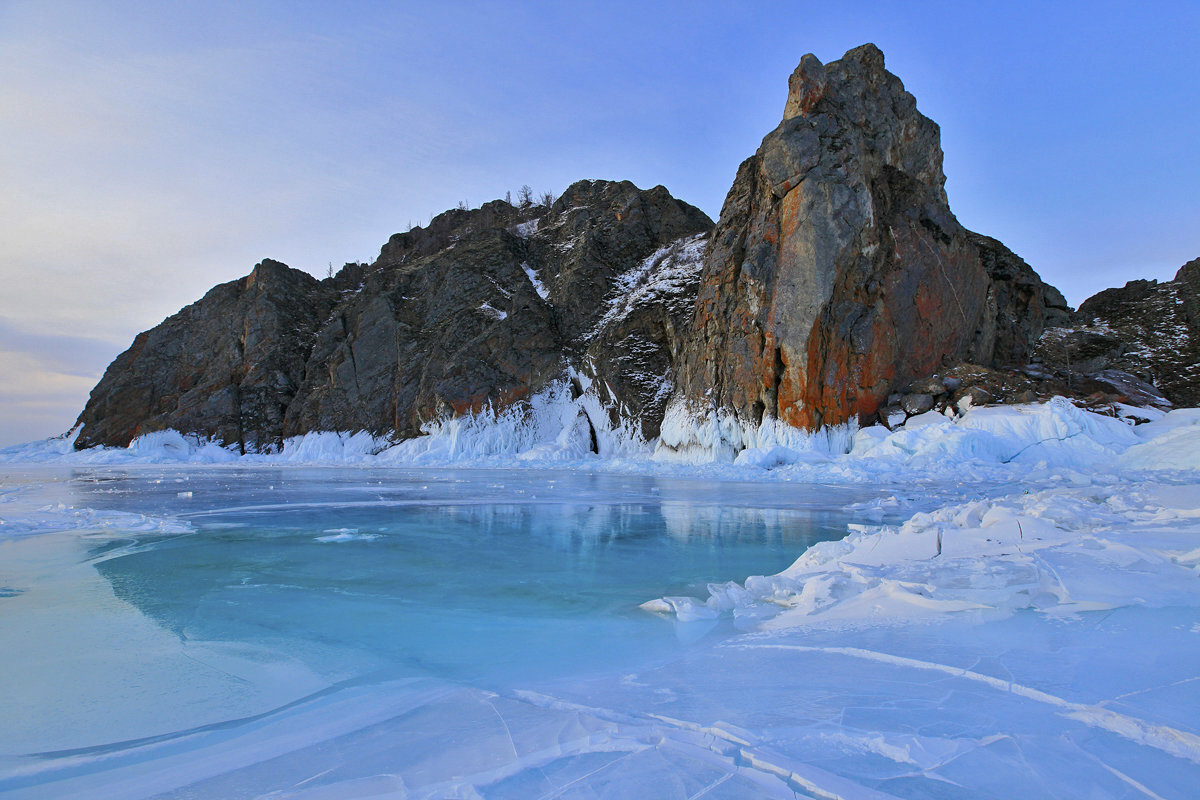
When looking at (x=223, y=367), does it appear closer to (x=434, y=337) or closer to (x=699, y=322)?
(x=434, y=337)

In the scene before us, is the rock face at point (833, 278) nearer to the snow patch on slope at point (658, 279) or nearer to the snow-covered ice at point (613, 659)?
the snow patch on slope at point (658, 279)

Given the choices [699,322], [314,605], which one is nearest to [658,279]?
[699,322]

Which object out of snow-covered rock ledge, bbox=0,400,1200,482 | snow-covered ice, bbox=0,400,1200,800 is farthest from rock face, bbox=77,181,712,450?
snow-covered ice, bbox=0,400,1200,800

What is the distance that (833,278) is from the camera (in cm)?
2359

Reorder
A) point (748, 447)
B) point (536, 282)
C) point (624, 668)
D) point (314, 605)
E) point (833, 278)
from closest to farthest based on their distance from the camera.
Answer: point (624, 668) → point (314, 605) → point (833, 278) → point (748, 447) → point (536, 282)

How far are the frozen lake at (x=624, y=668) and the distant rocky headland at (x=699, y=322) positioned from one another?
17.7 metres

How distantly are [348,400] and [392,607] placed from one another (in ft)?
121

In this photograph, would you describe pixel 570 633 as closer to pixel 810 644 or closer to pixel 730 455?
pixel 810 644

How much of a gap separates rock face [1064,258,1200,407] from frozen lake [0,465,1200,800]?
34668 mm

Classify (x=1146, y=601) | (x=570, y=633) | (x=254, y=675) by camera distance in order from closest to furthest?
(x=254, y=675) → (x=1146, y=601) → (x=570, y=633)

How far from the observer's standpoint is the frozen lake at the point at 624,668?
207 cm

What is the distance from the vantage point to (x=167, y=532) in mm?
8578

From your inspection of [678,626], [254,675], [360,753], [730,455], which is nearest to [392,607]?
[254,675]

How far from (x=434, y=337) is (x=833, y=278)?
986 inches
